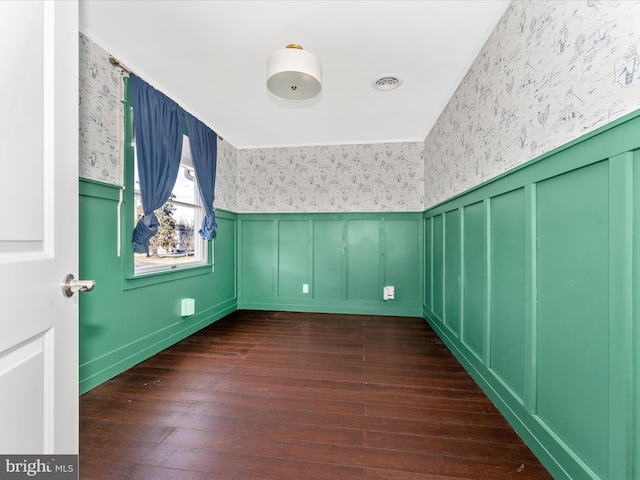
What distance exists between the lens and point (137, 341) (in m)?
2.40

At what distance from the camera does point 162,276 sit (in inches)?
106

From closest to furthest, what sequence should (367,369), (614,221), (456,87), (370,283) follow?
(614,221) → (367,369) → (456,87) → (370,283)

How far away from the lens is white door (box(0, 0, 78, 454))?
2.08 ft

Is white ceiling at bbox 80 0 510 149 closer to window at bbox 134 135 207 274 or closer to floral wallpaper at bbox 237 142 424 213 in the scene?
window at bbox 134 135 207 274

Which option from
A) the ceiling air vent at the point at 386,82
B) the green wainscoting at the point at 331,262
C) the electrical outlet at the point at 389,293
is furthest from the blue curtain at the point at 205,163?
the electrical outlet at the point at 389,293

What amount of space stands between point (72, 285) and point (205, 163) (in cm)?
278

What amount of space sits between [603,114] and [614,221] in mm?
380

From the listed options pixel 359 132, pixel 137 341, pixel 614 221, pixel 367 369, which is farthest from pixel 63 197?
pixel 359 132

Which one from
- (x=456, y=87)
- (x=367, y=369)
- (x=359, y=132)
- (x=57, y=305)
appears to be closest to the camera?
(x=57, y=305)

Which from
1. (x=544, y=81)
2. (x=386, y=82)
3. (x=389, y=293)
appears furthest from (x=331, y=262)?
(x=544, y=81)

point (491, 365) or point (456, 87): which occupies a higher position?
point (456, 87)

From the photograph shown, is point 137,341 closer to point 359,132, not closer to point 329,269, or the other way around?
point 329,269

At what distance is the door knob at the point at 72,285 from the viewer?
81cm

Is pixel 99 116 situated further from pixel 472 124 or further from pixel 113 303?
pixel 472 124
